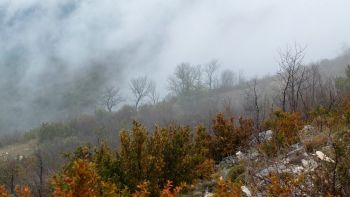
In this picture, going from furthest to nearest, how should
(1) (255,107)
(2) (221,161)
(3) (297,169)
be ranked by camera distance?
(1) (255,107)
(2) (221,161)
(3) (297,169)

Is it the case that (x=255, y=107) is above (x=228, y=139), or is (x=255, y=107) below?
above

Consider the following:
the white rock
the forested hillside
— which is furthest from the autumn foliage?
the white rock

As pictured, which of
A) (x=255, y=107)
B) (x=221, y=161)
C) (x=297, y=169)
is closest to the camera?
(x=297, y=169)

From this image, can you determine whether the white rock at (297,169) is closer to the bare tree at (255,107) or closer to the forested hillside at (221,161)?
the forested hillside at (221,161)

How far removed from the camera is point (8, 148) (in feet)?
232

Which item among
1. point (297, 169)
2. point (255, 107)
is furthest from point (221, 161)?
point (255, 107)

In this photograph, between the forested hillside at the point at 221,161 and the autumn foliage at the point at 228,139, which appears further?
the autumn foliage at the point at 228,139

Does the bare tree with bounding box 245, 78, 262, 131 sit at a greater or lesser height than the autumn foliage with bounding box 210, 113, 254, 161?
greater

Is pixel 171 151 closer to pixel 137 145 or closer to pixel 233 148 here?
pixel 137 145

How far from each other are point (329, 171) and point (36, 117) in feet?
382

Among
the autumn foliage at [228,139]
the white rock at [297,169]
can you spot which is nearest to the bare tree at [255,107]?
the autumn foliage at [228,139]

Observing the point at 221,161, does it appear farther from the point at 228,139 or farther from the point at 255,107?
the point at 255,107

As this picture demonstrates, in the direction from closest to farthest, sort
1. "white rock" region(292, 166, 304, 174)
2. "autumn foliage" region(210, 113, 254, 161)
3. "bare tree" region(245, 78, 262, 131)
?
"white rock" region(292, 166, 304, 174), "autumn foliage" region(210, 113, 254, 161), "bare tree" region(245, 78, 262, 131)

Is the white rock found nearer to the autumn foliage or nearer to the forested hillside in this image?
the forested hillside
